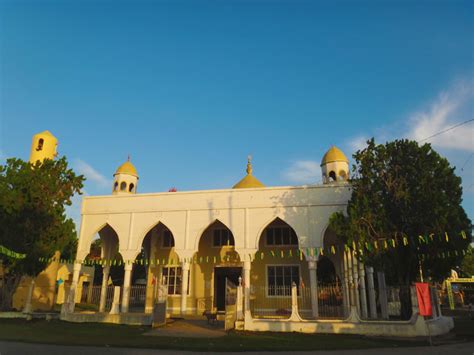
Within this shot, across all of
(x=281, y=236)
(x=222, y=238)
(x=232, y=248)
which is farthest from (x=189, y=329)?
(x=281, y=236)

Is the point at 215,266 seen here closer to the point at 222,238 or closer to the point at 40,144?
the point at 222,238

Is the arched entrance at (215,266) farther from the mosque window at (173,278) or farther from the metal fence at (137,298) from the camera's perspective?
the metal fence at (137,298)

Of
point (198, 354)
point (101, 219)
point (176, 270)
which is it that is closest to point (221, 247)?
point (176, 270)

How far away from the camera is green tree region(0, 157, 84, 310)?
1722 cm

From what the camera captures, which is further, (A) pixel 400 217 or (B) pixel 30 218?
(B) pixel 30 218

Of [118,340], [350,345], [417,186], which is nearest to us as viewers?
[350,345]

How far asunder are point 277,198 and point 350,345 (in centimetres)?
831

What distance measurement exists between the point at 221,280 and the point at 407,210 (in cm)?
1096

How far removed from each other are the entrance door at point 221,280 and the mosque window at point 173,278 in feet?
6.71

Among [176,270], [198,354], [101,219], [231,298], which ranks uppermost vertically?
[101,219]

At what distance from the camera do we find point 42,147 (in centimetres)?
2381

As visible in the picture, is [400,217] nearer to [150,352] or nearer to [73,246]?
[150,352]

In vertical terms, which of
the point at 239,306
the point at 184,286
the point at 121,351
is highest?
the point at 184,286

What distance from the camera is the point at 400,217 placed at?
47.1 ft
